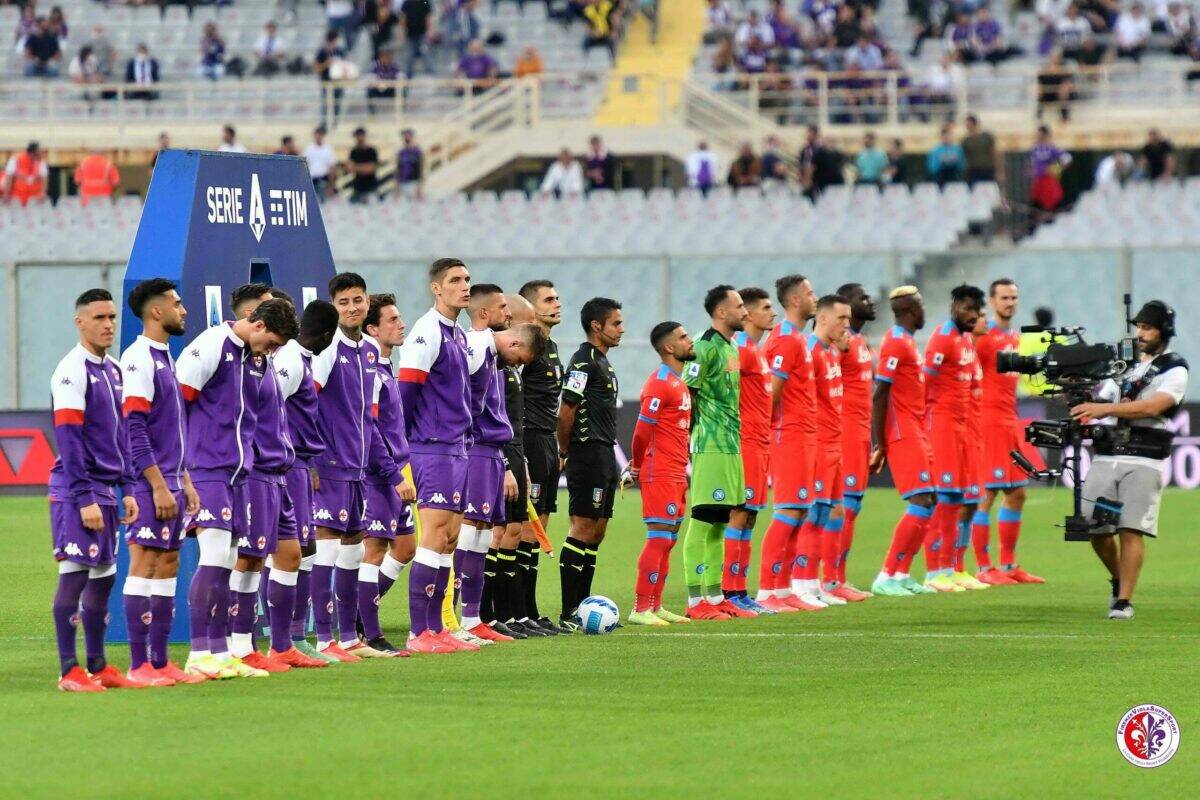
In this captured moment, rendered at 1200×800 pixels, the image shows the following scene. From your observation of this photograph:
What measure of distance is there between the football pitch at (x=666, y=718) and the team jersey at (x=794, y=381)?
176cm

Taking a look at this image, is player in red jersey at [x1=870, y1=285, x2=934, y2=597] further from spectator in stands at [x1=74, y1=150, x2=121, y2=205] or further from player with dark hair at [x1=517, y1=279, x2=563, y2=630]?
spectator in stands at [x1=74, y1=150, x2=121, y2=205]

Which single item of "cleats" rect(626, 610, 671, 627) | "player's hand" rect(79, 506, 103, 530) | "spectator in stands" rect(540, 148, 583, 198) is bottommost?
"cleats" rect(626, 610, 671, 627)

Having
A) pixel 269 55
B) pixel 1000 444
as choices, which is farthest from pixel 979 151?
pixel 1000 444

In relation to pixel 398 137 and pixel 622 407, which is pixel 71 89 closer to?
pixel 398 137

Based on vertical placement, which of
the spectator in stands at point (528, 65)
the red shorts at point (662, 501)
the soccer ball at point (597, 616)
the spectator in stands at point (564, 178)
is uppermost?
the spectator in stands at point (528, 65)

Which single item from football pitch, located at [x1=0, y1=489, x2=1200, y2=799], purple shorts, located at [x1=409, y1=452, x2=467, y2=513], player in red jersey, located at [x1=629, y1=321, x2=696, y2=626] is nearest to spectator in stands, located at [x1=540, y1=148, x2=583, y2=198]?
player in red jersey, located at [x1=629, y1=321, x2=696, y2=626]

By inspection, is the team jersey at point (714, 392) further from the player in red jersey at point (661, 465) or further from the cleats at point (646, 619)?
the cleats at point (646, 619)

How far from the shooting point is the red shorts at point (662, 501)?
14.4 m

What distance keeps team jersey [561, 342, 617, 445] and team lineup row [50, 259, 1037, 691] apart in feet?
0.05

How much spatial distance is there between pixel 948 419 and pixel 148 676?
27.6 feet

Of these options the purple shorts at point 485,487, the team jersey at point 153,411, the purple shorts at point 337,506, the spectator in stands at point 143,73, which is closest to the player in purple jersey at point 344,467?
the purple shorts at point 337,506

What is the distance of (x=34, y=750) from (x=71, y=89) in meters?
30.4

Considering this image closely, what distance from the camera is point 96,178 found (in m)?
34.5

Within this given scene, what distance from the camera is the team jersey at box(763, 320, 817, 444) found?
1598 centimetres
